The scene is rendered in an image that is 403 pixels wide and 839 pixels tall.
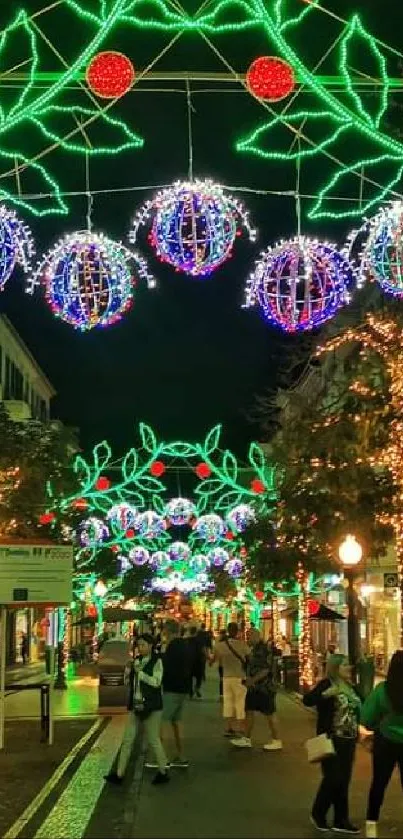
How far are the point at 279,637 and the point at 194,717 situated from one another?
69.1 ft

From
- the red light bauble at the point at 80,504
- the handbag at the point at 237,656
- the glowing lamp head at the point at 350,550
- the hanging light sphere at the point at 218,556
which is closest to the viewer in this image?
the handbag at the point at 237,656

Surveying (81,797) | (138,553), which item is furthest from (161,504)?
(81,797)

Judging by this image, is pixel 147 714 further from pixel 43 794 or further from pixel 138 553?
pixel 138 553

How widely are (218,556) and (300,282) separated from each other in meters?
42.0

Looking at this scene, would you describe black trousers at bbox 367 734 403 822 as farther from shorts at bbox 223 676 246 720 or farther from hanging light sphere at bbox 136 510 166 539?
hanging light sphere at bbox 136 510 166 539

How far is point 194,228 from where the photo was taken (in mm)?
10938

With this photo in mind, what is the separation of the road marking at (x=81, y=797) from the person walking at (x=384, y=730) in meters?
2.67

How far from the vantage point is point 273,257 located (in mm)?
11945

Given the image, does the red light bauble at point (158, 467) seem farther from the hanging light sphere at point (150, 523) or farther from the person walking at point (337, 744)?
the person walking at point (337, 744)

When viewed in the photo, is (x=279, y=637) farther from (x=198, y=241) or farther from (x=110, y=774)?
(x=198, y=241)

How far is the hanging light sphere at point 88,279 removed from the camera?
11.6 metres

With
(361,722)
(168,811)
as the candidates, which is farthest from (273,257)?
(168,811)

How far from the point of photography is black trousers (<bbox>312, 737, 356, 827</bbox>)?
10.6m

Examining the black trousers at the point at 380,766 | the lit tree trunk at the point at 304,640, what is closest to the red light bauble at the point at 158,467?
the lit tree trunk at the point at 304,640
